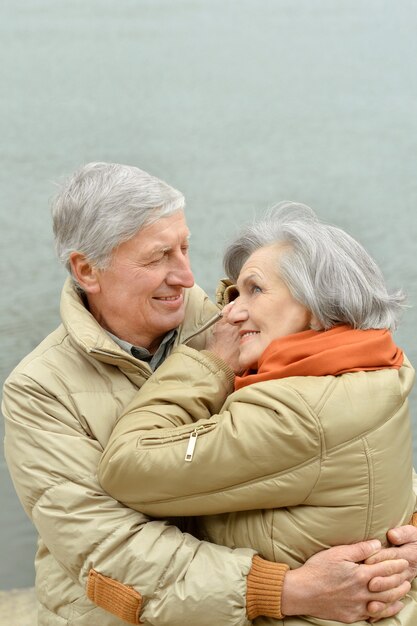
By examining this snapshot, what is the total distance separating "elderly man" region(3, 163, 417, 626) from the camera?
1896 millimetres

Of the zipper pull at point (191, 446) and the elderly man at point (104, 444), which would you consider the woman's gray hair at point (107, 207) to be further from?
the zipper pull at point (191, 446)

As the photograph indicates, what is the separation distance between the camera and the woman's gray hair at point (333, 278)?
6.45 feet

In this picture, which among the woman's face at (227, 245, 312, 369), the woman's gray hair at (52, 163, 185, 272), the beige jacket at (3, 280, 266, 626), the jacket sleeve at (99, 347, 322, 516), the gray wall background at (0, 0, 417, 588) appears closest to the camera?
the jacket sleeve at (99, 347, 322, 516)

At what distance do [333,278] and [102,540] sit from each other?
753 millimetres

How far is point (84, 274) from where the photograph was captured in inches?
87.7

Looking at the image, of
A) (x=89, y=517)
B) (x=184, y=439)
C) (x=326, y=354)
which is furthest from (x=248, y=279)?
(x=89, y=517)

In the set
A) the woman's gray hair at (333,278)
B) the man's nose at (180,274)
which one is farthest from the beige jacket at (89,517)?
the woman's gray hair at (333,278)

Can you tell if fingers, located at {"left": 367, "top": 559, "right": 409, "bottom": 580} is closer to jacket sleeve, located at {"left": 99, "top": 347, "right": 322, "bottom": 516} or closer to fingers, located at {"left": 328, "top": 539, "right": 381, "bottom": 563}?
fingers, located at {"left": 328, "top": 539, "right": 381, "bottom": 563}

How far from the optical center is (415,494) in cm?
218

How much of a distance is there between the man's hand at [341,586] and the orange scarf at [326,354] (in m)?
0.38

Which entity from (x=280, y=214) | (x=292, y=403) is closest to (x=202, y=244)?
(x=280, y=214)

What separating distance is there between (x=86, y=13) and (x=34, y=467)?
5.88 feet

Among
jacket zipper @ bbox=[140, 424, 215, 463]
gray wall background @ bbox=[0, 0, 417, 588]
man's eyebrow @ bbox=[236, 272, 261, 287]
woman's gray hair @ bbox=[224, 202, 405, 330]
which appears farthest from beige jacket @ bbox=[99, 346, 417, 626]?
gray wall background @ bbox=[0, 0, 417, 588]

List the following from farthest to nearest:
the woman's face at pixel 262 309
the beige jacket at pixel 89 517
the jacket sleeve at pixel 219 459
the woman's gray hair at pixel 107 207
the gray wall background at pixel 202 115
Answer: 1. the gray wall background at pixel 202 115
2. the woman's gray hair at pixel 107 207
3. the woman's face at pixel 262 309
4. the beige jacket at pixel 89 517
5. the jacket sleeve at pixel 219 459
